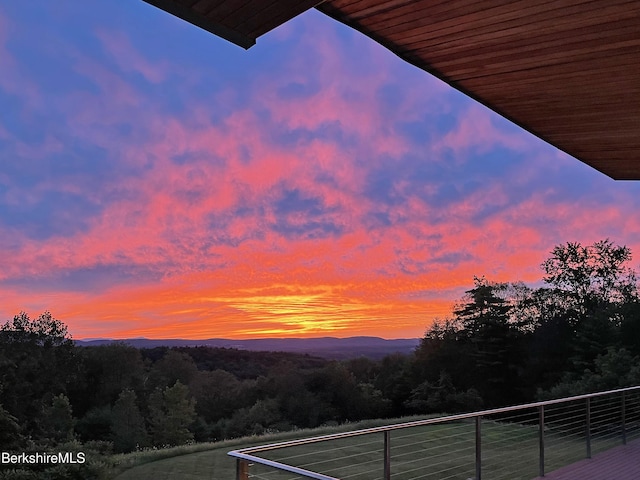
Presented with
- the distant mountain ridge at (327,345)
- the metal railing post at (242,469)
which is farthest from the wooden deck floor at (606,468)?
the distant mountain ridge at (327,345)

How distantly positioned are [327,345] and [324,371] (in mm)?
1543

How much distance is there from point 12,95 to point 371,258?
12.2 m

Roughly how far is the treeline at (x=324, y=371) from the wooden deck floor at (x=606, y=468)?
15436 millimetres

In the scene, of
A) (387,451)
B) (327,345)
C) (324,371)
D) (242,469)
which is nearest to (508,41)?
(242,469)

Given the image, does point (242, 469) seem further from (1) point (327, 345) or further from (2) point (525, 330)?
(1) point (327, 345)

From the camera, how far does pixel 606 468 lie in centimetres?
495

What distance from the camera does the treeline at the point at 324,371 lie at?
2041cm

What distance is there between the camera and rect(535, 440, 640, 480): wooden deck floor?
4602 millimetres

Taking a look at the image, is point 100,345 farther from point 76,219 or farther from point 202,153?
point 202,153

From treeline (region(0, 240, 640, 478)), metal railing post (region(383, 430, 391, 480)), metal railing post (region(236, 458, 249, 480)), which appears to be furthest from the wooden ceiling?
treeline (region(0, 240, 640, 478))

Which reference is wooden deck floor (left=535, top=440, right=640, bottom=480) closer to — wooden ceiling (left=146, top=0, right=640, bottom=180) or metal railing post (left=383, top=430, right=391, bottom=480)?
metal railing post (left=383, top=430, right=391, bottom=480)

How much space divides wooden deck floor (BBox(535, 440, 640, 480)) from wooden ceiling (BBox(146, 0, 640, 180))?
2.92 m

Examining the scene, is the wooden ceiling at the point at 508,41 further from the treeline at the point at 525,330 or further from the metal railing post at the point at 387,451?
the treeline at the point at 525,330

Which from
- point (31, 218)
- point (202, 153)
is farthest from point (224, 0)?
point (31, 218)
